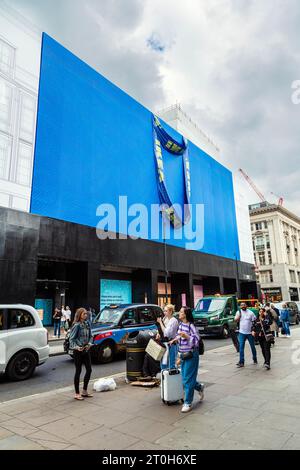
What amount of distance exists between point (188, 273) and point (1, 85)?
23327 millimetres

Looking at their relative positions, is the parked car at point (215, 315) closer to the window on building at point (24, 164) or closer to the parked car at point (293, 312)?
the parked car at point (293, 312)

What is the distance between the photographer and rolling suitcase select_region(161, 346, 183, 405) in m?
5.76

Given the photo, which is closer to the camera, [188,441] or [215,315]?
[188,441]

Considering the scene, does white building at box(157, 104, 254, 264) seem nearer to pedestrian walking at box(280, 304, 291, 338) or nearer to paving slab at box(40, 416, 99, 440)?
pedestrian walking at box(280, 304, 291, 338)

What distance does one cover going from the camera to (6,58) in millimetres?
19094

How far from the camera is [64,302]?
22.6 m

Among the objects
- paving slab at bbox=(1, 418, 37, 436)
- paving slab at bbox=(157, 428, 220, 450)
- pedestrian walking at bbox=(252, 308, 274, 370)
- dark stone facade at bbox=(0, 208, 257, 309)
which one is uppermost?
dark stone facade at bbox=(0, 208, 257, 309)

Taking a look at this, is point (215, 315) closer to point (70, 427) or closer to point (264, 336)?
point (264, 336)

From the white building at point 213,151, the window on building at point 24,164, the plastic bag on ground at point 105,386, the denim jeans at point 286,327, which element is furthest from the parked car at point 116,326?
the white building at point 213,151

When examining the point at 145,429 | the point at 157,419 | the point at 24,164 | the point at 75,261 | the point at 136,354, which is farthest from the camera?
the point at 75,261

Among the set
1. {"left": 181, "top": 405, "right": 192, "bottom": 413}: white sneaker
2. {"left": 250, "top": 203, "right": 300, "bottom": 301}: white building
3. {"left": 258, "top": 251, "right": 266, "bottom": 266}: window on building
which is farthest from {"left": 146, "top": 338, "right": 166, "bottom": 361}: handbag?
{"left": 258, "top": 251, "right": 266, "bottom": 266}: window on building

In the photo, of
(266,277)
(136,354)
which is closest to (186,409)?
(136,354)

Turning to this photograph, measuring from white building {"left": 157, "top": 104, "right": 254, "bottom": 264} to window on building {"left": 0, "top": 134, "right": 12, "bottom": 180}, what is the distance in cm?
2654

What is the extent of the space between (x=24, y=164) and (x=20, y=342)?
44.6 feet
